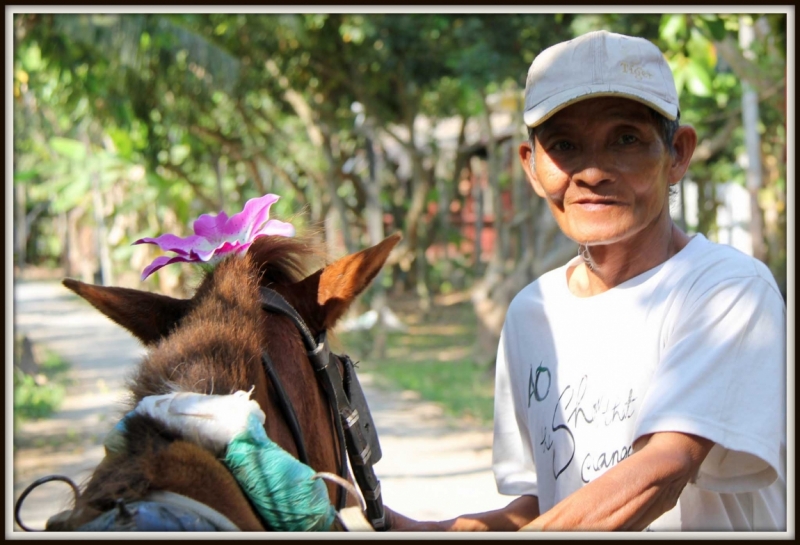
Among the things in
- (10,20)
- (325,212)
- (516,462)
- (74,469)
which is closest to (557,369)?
(516,462)

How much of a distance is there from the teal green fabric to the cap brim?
1010 millimetres

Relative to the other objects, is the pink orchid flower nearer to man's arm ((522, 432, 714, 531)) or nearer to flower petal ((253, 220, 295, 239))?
flower petal ((253, 220, 295, 239))

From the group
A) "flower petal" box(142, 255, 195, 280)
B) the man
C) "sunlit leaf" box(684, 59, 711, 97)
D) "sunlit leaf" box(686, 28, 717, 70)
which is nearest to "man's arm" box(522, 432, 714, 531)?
the man

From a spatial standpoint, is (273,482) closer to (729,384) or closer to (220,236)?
(220,236)

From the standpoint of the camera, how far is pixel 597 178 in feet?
6.87

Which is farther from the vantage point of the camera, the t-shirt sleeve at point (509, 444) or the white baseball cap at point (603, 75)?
the t-shirt sleeve at point (509, 444)

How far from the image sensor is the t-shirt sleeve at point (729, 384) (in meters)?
1.83

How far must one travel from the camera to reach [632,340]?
207 cm

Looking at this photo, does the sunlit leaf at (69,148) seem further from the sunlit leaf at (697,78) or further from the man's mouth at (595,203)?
the man's mouth at (595,203)

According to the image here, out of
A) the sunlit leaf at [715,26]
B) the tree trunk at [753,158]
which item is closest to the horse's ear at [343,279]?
the sunlit leaf at [715,26]

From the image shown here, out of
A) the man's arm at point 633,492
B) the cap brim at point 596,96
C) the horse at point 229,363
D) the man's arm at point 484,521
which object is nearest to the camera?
the horse at point 229,363

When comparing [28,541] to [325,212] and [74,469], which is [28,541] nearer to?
[74,469]

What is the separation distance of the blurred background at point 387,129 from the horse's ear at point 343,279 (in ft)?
1.05

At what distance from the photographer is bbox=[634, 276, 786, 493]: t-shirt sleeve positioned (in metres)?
1.83
